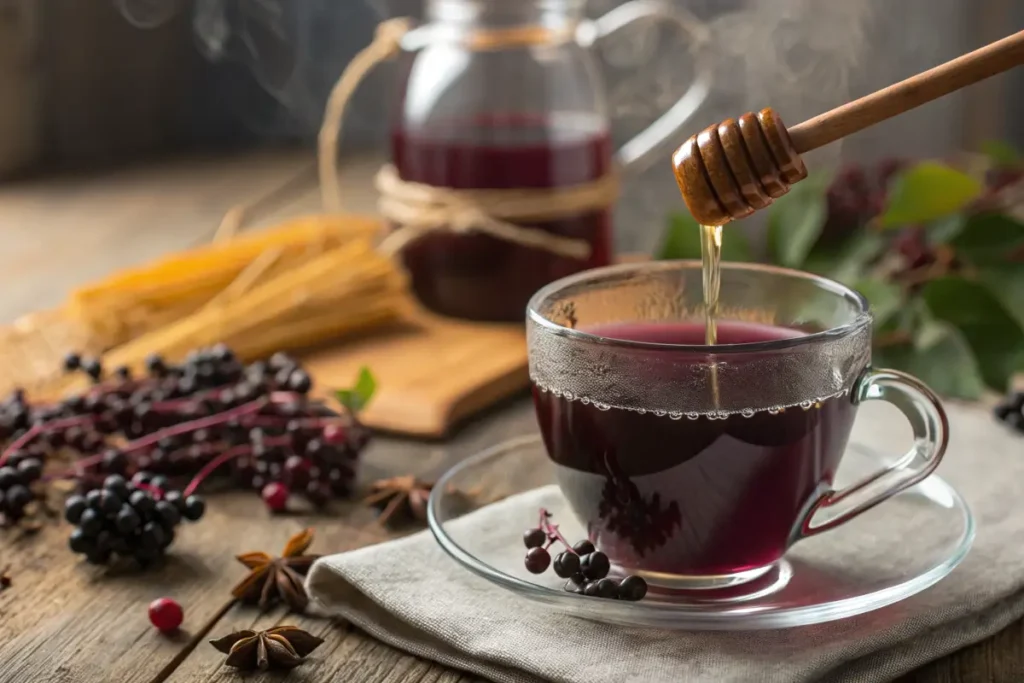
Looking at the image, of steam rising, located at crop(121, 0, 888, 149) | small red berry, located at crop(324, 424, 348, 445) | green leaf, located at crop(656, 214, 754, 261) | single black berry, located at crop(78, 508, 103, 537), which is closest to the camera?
single black berry, located at crop(78, 508, 103, 537)

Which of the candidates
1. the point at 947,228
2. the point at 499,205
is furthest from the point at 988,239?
the point at 499,205

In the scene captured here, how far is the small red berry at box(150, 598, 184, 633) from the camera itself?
1072 millimetres

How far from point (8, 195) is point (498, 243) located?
1320mm

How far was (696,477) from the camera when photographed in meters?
1.05

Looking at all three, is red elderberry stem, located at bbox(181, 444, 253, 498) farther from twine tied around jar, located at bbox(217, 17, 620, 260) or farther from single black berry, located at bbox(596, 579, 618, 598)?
twine tied around jar, located at bbox(217, 17, 620, 260)

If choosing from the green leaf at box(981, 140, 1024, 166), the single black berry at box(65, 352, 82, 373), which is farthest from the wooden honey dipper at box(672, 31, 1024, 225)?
the green leaf at box(981, 140, 1024, 166)

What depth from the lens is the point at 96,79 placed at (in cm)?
308

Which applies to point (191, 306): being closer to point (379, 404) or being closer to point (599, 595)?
point (379, 404)

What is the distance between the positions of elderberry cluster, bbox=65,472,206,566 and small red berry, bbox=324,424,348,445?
0.67 feet

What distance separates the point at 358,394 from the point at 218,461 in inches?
6.8

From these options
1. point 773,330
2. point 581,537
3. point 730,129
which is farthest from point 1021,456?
point 730,129

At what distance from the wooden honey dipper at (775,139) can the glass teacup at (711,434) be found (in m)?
0.12

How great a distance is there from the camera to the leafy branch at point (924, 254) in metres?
1.64

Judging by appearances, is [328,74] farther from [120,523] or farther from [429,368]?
[120,523]
